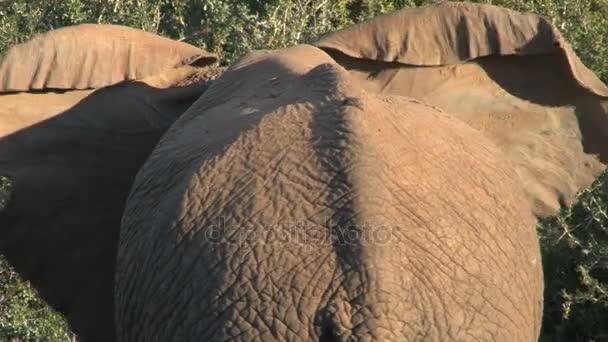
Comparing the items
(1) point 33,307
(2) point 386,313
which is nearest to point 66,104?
(2) point 386,313

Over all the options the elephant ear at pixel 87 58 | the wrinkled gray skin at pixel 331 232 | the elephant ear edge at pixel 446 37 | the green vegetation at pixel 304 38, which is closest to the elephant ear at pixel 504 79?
the elephant ear edge at pixel 446 37

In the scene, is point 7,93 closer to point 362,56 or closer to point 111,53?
point 111,53

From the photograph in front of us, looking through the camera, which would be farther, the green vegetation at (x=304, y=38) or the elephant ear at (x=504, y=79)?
the green vegetation at (x=304, y=38)

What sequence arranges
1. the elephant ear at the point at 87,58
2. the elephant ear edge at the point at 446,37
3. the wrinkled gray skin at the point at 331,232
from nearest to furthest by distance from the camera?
the wrinkled gray skin at the point at 331,232, the elephant ear edge at the point at 446,37, the elephant ear at the point at 87,58

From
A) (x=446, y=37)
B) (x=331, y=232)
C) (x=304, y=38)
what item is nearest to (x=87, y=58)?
(x=446, y=37)

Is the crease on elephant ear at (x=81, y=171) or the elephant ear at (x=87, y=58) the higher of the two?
the elephant ear at (x=87, y=58)

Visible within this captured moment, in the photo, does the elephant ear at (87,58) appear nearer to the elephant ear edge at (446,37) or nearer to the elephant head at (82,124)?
the elephant head at (82,124)

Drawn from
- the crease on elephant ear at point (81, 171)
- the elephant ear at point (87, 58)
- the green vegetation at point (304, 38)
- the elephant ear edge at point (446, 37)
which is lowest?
the green vegetation at point (304, 38)

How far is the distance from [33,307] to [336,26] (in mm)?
1273

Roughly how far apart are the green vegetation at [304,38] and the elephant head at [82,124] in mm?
1015

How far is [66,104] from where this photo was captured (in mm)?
3338

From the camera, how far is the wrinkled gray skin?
2164mm

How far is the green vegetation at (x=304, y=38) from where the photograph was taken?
4.50 m

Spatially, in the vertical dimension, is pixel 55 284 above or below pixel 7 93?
below
